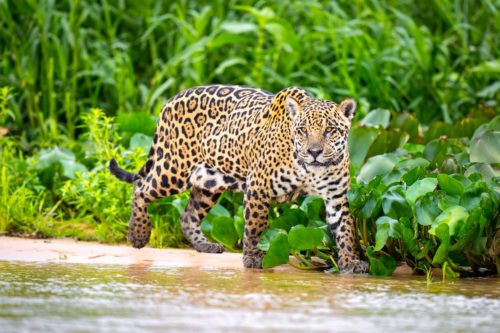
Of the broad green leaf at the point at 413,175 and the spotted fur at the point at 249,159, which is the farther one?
the broad green leaf at the point at 413,175

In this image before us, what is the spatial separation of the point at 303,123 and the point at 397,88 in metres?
4.53

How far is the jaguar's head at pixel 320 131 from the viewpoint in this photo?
4.75 m

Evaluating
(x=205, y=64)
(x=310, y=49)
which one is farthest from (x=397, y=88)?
(x=205, y=64)

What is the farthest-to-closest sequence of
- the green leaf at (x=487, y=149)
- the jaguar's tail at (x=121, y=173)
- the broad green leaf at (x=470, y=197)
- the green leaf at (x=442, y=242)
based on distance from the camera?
the jaguar's tail at (x=121, y=173) → the green leaf at (x=487, y=149) → the broad green leaf at (x=470, y=197) → the green leaf at (x=442, y=242)

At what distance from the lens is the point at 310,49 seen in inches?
364

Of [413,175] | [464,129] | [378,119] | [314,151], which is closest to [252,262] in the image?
[314,151]

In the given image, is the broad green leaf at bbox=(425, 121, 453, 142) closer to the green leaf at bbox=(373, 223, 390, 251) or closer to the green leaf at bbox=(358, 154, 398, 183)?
the green leaf at bbox=(358, 154, 398, 183)

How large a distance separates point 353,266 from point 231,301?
1457 mm

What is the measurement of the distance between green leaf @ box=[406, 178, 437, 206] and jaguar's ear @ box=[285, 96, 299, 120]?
2.89 feet

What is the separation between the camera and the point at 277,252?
4746mm

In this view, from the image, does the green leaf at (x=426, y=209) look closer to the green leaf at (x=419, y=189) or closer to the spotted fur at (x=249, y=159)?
the green leaf at (x=419, y=189)

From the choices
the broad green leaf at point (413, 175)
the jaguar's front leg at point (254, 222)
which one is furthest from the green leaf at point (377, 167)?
the jaguar's front leg at point (254, 222)

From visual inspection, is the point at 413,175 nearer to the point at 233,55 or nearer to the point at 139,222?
the point at 139,222

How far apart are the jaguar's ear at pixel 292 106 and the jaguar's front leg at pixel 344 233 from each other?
0.61m
